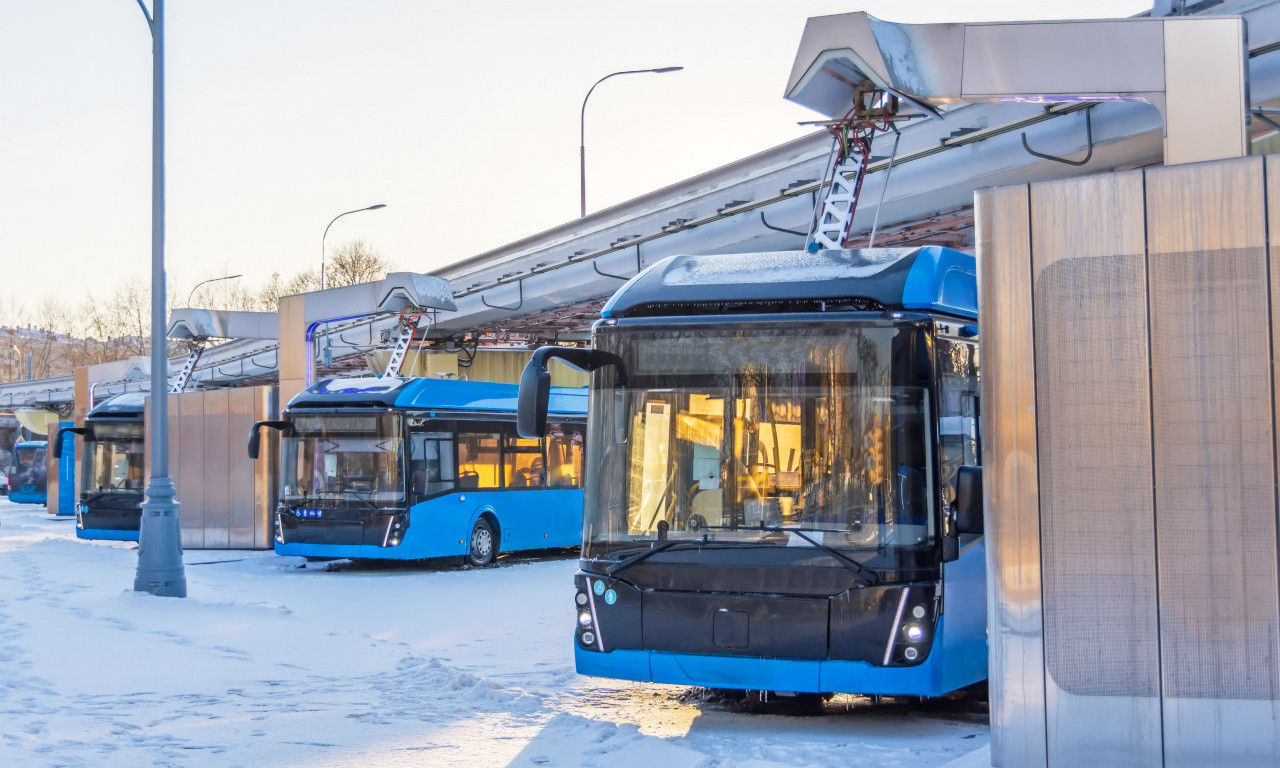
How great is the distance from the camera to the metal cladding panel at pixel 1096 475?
5.54 metres

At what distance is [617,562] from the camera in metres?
8.41

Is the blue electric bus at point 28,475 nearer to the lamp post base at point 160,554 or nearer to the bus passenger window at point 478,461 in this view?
the bus passenger window at point 478,461

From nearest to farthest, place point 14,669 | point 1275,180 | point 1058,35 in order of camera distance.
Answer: point 1275,180
point 1058,35
point 14,669

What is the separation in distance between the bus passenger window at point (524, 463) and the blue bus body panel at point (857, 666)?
1251cm

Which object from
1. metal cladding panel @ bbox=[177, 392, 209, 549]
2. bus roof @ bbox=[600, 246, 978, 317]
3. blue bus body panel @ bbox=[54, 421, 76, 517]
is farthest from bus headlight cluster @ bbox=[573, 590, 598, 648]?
blue bus body panel @ bbox=[54, 421, 76, 517]

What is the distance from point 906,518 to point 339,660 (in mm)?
4862

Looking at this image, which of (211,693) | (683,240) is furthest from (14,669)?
(683,240)

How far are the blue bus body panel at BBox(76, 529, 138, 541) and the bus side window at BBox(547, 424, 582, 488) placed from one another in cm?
814

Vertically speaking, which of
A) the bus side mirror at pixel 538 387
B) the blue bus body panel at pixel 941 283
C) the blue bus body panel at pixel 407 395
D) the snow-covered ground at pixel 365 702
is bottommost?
the snow-covered ground at pixel 365 702

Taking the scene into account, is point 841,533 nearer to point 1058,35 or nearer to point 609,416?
point 609,416

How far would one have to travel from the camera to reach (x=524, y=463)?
21406 millimetres

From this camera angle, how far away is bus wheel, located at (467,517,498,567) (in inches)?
801

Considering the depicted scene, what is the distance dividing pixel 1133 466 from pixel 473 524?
15452 mm

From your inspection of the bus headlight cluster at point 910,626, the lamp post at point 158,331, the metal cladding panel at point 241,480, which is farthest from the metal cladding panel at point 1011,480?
the metal cladding panel at point 241,480
